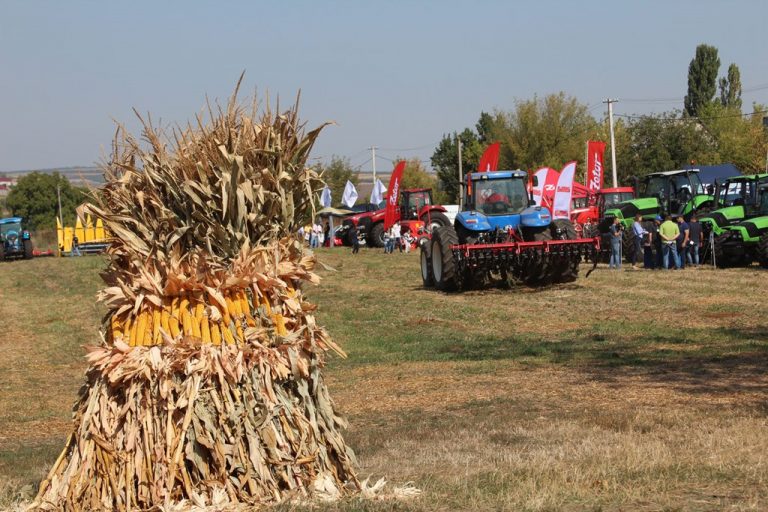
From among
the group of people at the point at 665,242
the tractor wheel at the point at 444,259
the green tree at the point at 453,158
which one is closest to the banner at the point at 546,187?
the group of people at the point at 665,242

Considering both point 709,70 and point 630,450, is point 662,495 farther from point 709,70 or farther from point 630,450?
point 709,70

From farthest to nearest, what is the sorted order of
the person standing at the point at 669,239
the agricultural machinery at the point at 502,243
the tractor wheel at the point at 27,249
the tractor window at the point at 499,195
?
1. the tractor wheel at the point at 27,249
2. the person standing at the point at 669,239
3. the tractor window at the point at 499,195
4. the agricultural machinery at the point at 502,243

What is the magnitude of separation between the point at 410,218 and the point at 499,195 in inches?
731

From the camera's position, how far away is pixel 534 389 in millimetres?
11320

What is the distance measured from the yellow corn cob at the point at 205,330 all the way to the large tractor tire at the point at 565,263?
1718cm

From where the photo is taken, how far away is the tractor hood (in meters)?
22.5

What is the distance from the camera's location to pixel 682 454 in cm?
709

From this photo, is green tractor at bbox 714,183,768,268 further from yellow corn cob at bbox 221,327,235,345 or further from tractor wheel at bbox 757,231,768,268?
yellow corn cob at bbox 221,327,235,345

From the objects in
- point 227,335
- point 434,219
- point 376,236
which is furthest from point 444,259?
point 376,236

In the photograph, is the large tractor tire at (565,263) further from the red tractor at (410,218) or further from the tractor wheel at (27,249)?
the tractor wheel at (27,249)

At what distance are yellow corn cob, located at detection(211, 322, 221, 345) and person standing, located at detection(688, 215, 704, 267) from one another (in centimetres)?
2284

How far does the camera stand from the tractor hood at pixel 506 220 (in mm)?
22481

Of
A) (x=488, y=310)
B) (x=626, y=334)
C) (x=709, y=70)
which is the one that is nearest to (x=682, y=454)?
(x=626, y=334)

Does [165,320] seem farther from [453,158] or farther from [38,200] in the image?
[38,200]
